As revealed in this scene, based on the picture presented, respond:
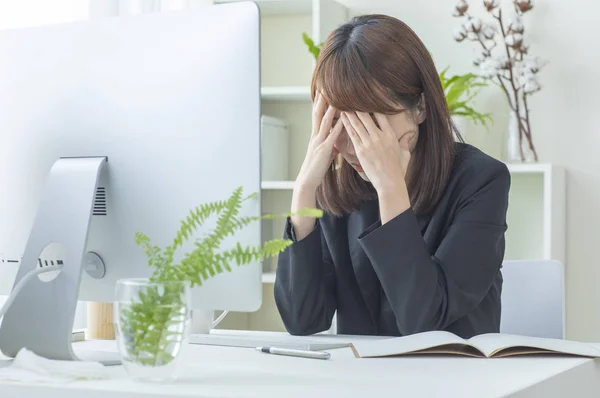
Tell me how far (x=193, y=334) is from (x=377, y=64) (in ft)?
1.80

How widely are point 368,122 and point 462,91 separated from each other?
4.34ft

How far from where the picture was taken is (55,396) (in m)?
0.88

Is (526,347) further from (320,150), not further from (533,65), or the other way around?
(533,65)

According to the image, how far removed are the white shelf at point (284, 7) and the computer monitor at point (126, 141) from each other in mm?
1931

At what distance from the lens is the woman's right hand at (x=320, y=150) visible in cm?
152

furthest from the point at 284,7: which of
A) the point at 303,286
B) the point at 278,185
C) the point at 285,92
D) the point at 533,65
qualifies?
the point at 303,286

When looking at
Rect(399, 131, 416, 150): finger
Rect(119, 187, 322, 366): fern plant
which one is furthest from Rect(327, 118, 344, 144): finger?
Rect(119, 187, 322, 366): fern plant

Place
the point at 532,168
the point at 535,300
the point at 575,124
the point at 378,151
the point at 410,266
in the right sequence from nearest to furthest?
the point at 410,266, the point at 378,151, the point at 535,300, the point at 532,168, the point at 575,124

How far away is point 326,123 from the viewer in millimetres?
1546

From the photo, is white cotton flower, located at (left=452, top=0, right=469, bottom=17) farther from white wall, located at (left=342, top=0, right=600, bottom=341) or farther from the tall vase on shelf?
the tall vase on shelf

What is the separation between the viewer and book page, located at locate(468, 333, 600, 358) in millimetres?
1141

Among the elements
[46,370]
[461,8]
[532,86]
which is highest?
[461,8]

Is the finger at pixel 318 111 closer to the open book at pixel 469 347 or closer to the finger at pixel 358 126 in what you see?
the finger at pixel 358 126

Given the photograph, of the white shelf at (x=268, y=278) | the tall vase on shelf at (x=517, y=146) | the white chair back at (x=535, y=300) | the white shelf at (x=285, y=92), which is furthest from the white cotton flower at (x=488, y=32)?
the white chair back at (x=535, y=300)
